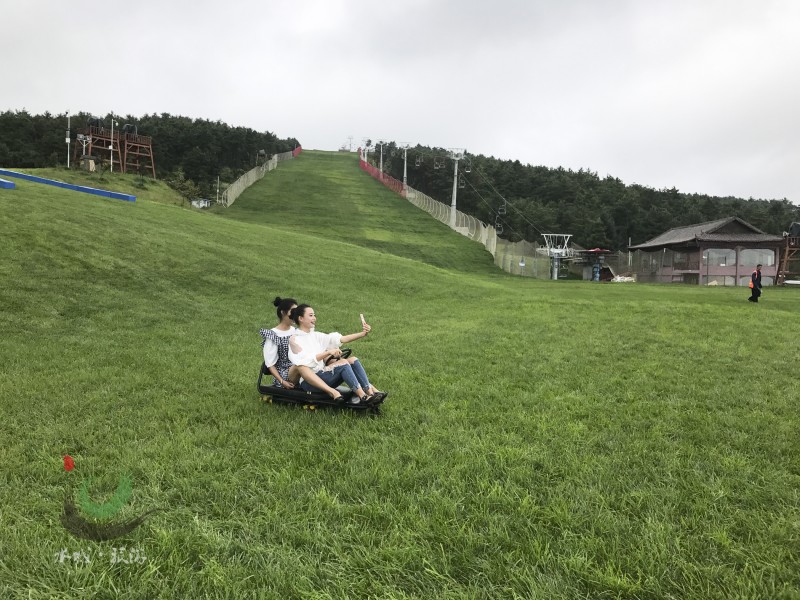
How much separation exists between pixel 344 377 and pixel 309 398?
0.47 metres

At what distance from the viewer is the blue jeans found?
5684 millimetres

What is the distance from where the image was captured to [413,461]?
4.17 m

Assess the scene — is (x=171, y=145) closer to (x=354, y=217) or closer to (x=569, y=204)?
(x=354, y=217)

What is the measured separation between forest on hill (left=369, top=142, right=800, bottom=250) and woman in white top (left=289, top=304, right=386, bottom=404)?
54.7 metres

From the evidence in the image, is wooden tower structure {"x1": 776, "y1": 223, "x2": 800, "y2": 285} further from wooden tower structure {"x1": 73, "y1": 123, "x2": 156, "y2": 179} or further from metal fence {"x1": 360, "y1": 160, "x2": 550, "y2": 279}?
wooden tower structure {"x1": 73, "y1": 123, "x2": 156, "y2": 179}

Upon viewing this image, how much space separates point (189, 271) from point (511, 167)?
268 feet

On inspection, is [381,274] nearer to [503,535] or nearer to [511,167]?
[503,535]

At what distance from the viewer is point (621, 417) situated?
5.37 m

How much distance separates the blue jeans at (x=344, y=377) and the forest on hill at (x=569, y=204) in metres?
55.1

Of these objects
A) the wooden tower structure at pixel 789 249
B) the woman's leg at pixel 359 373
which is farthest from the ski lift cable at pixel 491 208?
the woman's leg at pixel 359 373

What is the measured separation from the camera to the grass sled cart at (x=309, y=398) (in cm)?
554

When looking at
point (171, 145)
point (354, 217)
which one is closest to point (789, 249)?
point (354, 217)

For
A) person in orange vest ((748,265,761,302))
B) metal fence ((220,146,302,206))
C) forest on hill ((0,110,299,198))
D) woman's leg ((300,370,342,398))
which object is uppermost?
forest on hill ((0,110,299,198))

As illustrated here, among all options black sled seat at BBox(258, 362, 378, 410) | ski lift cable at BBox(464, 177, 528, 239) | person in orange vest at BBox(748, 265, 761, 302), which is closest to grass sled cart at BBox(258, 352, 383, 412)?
black sled seat at BBox(258, 362, 378, 410)
